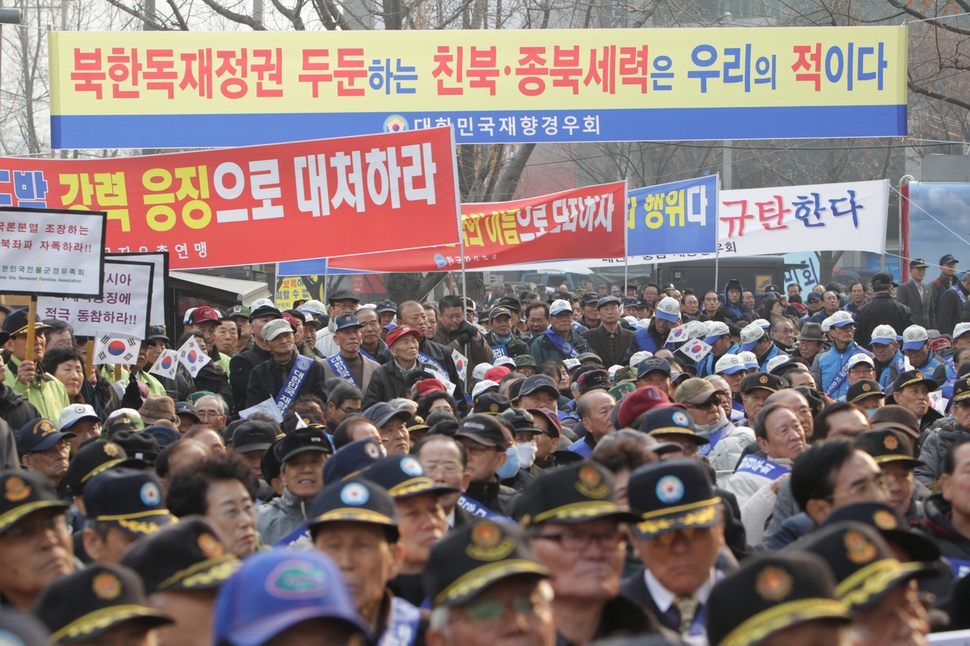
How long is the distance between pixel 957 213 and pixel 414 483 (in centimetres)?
1643

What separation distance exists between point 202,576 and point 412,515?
3.42 feet

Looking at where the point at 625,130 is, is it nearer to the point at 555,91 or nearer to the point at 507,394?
the point at 555,91

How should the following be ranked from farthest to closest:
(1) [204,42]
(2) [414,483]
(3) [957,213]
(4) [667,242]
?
(3) [957,213] < (4) [667,242] < (1) [204,42] < (2) [414,483]

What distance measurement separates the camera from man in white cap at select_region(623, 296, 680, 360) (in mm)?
12547

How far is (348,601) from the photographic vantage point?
2322mm

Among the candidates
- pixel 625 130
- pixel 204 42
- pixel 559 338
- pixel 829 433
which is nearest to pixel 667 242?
pixel 625 130

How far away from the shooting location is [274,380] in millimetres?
9492

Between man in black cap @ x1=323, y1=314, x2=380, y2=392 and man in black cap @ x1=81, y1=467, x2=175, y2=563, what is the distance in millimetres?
5256

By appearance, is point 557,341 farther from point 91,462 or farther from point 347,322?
point 91,462

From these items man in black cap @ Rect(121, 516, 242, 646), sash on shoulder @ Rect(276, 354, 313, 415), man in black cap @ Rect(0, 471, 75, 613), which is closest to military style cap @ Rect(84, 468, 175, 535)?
man in black cap @ Rect(0, 471, 75, 613)

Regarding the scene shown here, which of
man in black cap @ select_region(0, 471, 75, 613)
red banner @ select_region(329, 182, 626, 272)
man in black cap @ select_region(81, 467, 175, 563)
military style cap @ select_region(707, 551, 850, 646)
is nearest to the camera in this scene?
military style cap @ select_region(707, 551, 850, 646)

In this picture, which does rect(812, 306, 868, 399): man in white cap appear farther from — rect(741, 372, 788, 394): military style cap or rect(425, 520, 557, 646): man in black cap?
rect(425, 520, 557, 646): man in black cap

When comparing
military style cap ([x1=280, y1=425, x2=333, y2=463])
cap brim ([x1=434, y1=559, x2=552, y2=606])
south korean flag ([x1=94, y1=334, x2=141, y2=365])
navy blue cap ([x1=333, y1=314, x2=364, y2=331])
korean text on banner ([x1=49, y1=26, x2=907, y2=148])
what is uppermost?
korean text on banner ([x1=49, y1=26, x2=907, y2=148])

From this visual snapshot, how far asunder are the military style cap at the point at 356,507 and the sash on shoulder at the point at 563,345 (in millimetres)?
8256
